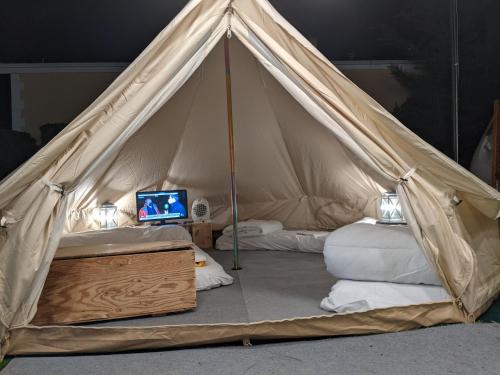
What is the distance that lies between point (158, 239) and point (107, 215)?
1118mm

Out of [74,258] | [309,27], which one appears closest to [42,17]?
[309,27]

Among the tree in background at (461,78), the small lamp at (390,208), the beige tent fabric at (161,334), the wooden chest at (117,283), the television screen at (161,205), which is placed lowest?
the beige tent fabric at (161,334)

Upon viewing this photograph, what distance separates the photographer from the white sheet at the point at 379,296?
276 cm

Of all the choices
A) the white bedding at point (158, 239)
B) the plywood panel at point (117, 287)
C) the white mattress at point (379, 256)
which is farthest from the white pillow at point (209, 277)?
the white mattress at point (379, 256)

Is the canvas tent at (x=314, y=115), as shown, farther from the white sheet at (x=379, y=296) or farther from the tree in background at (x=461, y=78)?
the tree in background at (x=461, y=78)

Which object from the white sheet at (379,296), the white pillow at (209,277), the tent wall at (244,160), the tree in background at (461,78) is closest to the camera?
the white sheet at (379,296)

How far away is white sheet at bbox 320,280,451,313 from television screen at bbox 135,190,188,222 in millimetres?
3194

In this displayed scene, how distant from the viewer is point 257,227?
567 centimetres

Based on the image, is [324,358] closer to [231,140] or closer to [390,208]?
[231,140]

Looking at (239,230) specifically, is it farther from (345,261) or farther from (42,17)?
(42,17)

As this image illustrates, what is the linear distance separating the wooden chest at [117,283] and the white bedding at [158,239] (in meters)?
0.64

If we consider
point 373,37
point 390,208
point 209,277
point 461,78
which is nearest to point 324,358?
point 209,277

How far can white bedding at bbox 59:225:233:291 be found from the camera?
377 cm

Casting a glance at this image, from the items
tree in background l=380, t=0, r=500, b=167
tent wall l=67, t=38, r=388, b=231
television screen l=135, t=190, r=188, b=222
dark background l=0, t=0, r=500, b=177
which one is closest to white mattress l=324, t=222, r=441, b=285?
tent wall l=67, t=38, r=388, b=231
